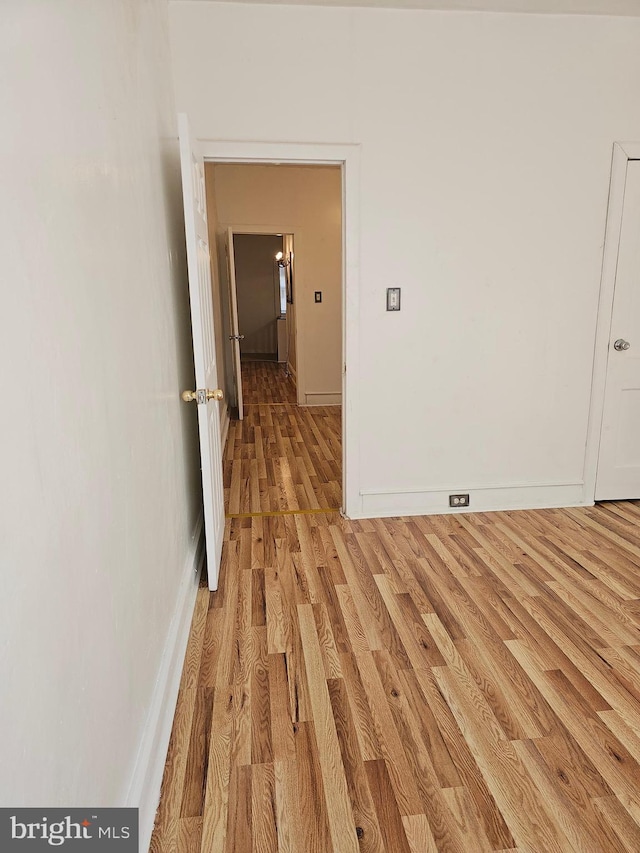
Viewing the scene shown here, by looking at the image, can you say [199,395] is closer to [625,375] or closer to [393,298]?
[393,298]

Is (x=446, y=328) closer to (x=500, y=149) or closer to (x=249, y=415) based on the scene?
(x=500, y=149)

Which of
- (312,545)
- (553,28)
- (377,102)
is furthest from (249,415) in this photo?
(553,28)

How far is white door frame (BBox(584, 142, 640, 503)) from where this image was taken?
10.5ft

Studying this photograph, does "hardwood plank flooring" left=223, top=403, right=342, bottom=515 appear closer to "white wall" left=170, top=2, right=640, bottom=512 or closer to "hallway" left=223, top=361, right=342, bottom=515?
"hallway" left=223, top=361, right=342, bottom=515

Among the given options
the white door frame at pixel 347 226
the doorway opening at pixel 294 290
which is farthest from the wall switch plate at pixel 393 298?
the doorway opening at pixel 294 290

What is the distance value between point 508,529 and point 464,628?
3.65 ft

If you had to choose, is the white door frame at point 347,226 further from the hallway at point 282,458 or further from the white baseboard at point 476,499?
the hallway at point 282,458

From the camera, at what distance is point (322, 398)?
23.2ft

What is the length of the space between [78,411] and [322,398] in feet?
19.7

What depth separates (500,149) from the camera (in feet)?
10.3

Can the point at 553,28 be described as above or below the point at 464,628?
above

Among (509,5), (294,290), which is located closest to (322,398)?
(294,290)

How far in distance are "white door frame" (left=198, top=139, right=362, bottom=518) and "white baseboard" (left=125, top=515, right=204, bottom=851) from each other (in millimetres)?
1258

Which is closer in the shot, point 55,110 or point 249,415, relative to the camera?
point 55,110
